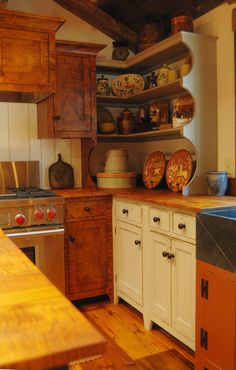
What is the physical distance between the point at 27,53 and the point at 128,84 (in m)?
0.99

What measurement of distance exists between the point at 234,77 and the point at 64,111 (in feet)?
4.32

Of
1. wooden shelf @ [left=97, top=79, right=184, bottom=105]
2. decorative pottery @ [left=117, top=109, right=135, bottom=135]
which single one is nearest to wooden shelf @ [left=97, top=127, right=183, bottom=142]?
decorative pottery @ [left=117, top=109, right=135, bottom=135]

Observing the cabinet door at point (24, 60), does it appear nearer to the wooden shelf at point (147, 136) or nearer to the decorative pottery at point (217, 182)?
the wooden shelf at point (147, 136)

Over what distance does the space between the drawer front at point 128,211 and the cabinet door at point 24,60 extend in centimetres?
104

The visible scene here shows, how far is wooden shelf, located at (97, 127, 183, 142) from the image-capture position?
2.93 meters

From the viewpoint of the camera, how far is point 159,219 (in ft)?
7.67

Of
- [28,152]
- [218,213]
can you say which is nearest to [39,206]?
[28,152]

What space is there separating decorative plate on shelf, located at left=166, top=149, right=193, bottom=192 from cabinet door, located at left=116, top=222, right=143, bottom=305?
462 mm

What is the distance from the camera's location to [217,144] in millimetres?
2717

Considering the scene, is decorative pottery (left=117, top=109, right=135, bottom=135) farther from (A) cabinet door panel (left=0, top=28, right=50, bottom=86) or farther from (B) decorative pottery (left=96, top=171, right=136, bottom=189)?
(A) cabinet door panel (left=0, top=28, right=50, bottom=86)

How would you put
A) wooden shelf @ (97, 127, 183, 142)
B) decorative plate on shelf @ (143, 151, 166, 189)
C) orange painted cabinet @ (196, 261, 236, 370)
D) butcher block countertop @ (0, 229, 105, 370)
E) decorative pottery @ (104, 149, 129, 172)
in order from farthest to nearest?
decorative pottery @ (104, 149, 129, 172), decorative plate on shelf @ (143, 151, 166, 189), wooden shelf @ (97, 127, 183, 142), orange painted cabinet @ (196, 261, 236, 370), butcher block countertop @ (0, 229, 105, 370)

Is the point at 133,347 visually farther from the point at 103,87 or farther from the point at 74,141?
the point at 103,87

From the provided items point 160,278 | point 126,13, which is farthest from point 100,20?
point 160,278

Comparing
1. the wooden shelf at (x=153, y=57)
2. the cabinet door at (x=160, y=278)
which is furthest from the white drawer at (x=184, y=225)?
the wooden shelf at (x=153, y=57)
